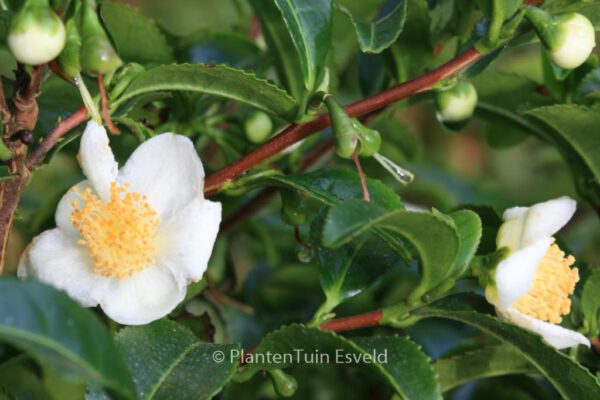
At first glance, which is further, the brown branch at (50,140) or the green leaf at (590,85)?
the green leaf at (590,85)

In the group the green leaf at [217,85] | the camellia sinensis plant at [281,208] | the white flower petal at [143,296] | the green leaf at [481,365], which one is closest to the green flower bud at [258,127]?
the camellia sinensis plant at [281,208]

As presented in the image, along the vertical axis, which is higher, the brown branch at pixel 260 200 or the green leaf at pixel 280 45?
the green leaf at pixel 280 45

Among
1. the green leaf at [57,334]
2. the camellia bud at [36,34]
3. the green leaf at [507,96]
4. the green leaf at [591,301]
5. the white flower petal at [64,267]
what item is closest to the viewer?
the green leaf at [57,334]

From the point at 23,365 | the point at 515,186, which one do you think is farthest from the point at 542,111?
the point at 515,186

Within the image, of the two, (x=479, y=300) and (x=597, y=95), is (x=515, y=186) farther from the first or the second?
(x=479, y=300)

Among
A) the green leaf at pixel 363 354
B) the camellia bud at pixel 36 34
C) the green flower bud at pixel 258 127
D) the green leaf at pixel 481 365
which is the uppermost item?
the camellia bud at pixel 36 34

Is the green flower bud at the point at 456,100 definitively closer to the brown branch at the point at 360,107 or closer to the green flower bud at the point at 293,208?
the brown branch at the point at 360,107
